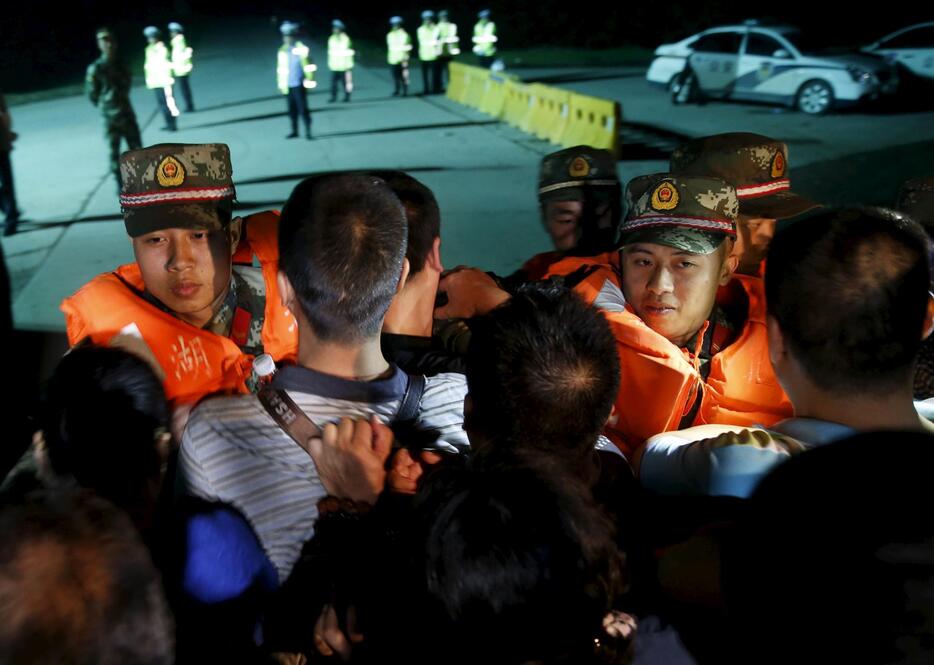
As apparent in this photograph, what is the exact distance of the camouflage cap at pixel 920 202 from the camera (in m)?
3.45

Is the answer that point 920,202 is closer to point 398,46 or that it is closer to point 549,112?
point 549,112

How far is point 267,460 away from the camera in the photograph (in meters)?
1.73

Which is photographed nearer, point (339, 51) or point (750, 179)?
point (750, 179)

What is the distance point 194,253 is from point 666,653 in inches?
86.9

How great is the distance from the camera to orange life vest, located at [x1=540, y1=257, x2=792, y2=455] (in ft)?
8.29

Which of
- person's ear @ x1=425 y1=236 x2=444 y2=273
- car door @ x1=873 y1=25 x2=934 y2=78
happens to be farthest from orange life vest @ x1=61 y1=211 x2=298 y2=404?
car door @ x1=873 y1=25 x2=934 y2=78

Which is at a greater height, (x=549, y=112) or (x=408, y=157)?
(x=549, y=112)

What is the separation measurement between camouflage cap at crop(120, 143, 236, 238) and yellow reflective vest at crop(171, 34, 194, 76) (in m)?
Result: 17.8

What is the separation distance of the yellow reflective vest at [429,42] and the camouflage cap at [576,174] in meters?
17.3

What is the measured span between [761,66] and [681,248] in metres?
15.1

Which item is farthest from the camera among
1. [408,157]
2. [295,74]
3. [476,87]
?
[476,87]

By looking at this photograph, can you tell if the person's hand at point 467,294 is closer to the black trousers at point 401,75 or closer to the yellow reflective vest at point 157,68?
the yellow reflective vest at point 157,68

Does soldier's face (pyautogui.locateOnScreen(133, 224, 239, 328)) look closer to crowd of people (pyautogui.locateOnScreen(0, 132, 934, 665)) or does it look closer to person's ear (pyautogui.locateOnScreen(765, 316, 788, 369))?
crowd of people (pyautogui.locateOnScreen(0, 132, 934, 665))

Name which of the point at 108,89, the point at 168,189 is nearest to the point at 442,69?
the point at 108,89
